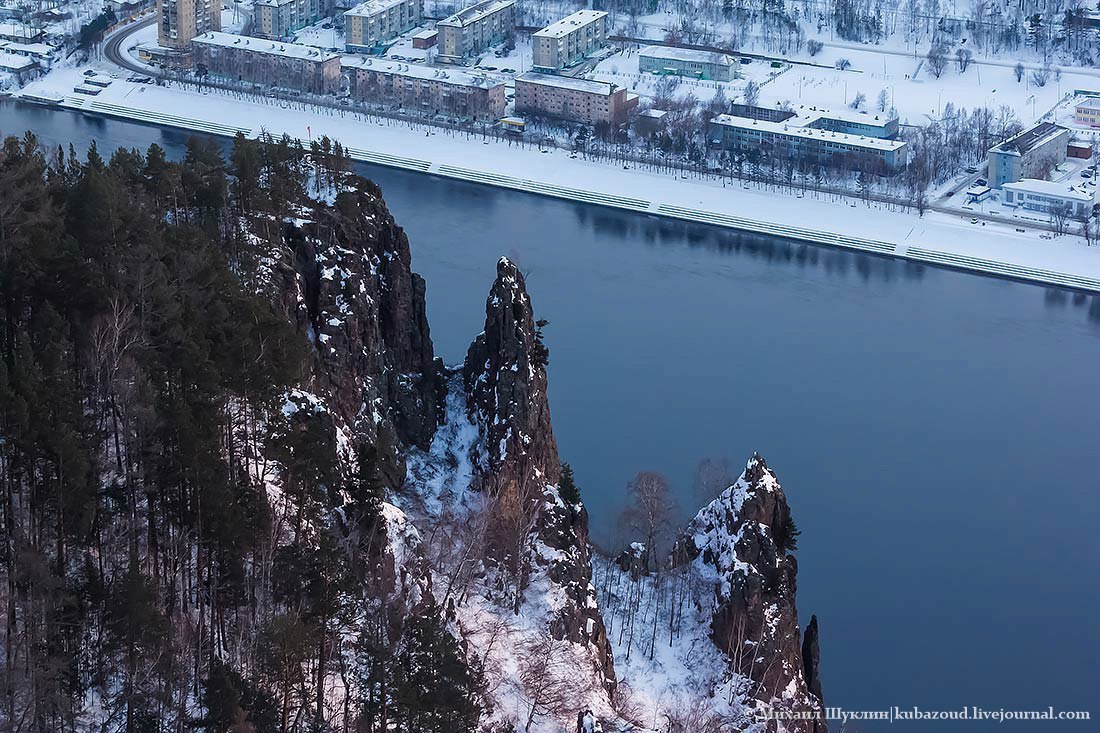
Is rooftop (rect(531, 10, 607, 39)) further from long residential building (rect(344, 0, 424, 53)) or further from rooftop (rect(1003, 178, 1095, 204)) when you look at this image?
rooftop (rect(1003, 178, 1095, 204))

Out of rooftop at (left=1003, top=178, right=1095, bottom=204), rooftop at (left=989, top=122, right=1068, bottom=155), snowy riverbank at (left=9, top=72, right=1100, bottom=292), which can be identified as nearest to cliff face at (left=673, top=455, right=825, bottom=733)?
snowy riverbank at (left=9, top=72, right=1100, bottom=292)

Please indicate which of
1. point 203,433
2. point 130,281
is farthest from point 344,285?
point 203,433

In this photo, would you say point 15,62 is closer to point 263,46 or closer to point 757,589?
point 263,46

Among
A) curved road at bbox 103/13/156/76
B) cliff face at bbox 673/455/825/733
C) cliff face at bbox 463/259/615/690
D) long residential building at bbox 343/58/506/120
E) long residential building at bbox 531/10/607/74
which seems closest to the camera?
cliff face at bbox 673/455/825/733

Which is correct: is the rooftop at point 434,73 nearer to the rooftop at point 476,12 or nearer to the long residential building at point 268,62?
the long residential building at point 268,62

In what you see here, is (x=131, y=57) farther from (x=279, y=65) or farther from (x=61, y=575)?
(x=61, y=575)

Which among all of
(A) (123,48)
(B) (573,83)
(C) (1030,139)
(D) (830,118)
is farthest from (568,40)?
(C) (1030,139)
